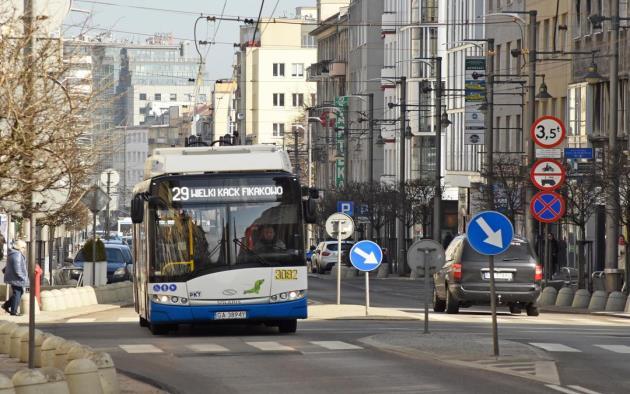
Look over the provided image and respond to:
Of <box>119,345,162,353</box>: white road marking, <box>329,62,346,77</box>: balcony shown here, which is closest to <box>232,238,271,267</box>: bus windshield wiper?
<box>119,345,162,353</box>: white road marking

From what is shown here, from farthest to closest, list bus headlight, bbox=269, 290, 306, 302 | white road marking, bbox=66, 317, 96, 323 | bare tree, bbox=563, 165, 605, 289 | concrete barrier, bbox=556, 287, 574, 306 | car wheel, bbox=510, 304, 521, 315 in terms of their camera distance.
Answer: bare tree, bbox=563, 165, 605, 289 → concrete barrier, bbox=556, 287, 574, 306 → car wheel, bbox=510, 304, 521, 315 → white road marking, bbox=66, 317, 96, 323 → bus headlight, bbox=269, 290, 306, 302

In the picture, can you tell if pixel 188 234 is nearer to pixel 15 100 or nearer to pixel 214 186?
pixel 214 186

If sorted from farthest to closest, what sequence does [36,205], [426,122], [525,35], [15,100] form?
[426,122]
[525,35]
[15,100]
[36,205]

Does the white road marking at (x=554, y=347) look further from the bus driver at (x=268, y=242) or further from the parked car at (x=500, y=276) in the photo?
the parked car at (x=500, y=276)

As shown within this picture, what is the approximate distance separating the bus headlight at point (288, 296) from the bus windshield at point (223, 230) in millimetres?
463

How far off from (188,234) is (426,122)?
73609 millimetres

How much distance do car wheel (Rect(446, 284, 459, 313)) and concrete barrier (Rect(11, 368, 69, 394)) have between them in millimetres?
22773

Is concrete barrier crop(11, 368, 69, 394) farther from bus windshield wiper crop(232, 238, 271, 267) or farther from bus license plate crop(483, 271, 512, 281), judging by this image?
bus license plate crop(483, 271, 512, 281)

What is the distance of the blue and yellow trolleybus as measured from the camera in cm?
2855

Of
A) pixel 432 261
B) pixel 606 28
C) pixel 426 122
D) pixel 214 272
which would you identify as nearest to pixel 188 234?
pixel 214 272

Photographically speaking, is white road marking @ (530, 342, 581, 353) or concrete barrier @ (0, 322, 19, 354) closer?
concrete barrier @ (0, 322, 19, 354)

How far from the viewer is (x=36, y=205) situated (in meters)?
19.8

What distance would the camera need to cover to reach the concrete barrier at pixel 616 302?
1606 inches

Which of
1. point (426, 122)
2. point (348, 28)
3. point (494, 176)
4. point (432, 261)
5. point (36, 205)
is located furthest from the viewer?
point (348, 28)
